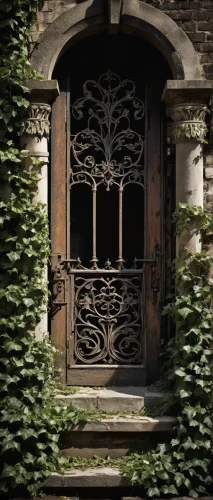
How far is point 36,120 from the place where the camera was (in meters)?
6.78

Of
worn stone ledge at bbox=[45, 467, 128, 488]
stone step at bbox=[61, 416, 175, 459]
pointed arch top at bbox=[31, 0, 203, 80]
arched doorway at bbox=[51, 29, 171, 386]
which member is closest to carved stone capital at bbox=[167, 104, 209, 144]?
pointed arch top at bbox=[31, 0, 203, 80]

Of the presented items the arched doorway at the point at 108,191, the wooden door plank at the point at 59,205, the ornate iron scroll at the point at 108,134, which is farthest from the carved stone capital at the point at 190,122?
the wooden door plank at the point at 59,205

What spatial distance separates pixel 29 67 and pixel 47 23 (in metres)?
0.48

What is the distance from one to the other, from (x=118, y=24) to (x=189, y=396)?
3.46 m

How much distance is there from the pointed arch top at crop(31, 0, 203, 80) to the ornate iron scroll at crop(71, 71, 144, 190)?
1.86 feet

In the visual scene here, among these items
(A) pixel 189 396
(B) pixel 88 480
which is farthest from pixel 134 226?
(B) pixel 88 480

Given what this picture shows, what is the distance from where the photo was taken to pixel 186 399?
21.6 ft

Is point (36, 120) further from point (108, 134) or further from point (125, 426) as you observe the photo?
point (125, 426)

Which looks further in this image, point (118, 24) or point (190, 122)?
→ point (118, 24)

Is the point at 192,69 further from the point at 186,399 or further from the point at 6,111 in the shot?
the point at 186,399

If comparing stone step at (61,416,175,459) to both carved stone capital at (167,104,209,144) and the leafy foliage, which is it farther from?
carved stone capital at (167,104,209,144)

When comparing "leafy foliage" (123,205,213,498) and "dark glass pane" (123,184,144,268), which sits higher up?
"dark glass pane" (123,184,144,268)

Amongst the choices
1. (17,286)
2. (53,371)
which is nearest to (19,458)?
(53,371)

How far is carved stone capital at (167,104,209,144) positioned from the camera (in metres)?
6.79
